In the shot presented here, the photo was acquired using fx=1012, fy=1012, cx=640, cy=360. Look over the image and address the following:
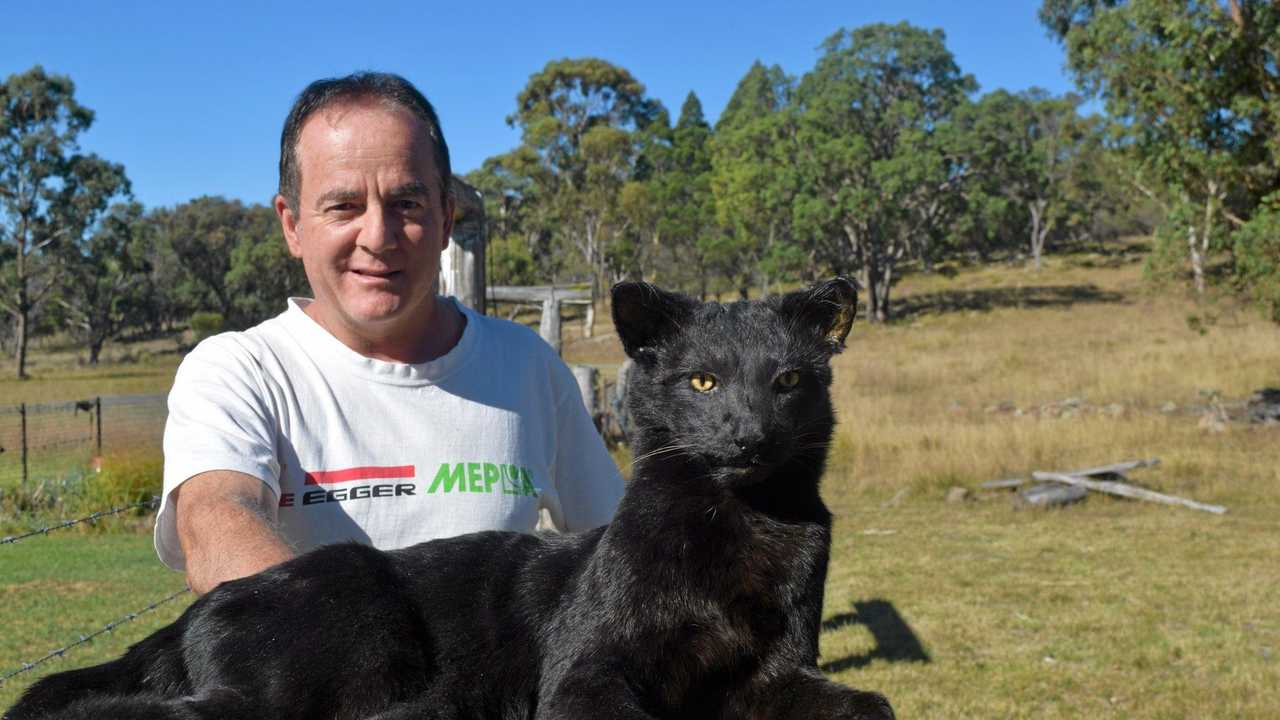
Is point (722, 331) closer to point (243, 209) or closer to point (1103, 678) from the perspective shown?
point (1103, 678)

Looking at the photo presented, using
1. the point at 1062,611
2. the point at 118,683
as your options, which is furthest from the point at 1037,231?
the point at 118,683

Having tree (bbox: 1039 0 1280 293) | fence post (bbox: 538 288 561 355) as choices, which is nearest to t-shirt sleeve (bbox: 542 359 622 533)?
fence post (bbox: 538 288 561 355)

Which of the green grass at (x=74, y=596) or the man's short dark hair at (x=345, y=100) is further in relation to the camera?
the green grass at (x=74, y=596)

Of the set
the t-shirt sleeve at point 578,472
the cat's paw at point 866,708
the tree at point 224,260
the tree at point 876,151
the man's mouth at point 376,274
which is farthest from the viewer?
the tree at point 224,260

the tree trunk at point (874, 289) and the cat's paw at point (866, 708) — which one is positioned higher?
the tree trunk at point (874, 289)

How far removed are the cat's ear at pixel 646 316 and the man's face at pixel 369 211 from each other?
2.53 feet

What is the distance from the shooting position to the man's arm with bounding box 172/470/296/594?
8.89 feet

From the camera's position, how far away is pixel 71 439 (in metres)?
19.6

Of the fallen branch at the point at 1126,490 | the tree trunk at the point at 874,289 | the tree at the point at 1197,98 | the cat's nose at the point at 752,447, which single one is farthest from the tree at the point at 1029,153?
the cat's nose at the point at 752,447

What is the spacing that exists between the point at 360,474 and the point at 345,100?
4.05ft

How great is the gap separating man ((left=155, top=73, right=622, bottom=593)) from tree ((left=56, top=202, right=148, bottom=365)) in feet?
227

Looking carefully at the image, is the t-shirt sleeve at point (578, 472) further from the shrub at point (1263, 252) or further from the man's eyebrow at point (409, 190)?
the shrub at point (1263, 252)

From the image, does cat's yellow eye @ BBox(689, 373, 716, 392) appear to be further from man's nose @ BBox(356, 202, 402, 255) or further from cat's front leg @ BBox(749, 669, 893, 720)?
man's nose @ BBox(356, 202, 402, 255)

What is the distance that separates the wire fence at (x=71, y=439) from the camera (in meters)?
16.2
